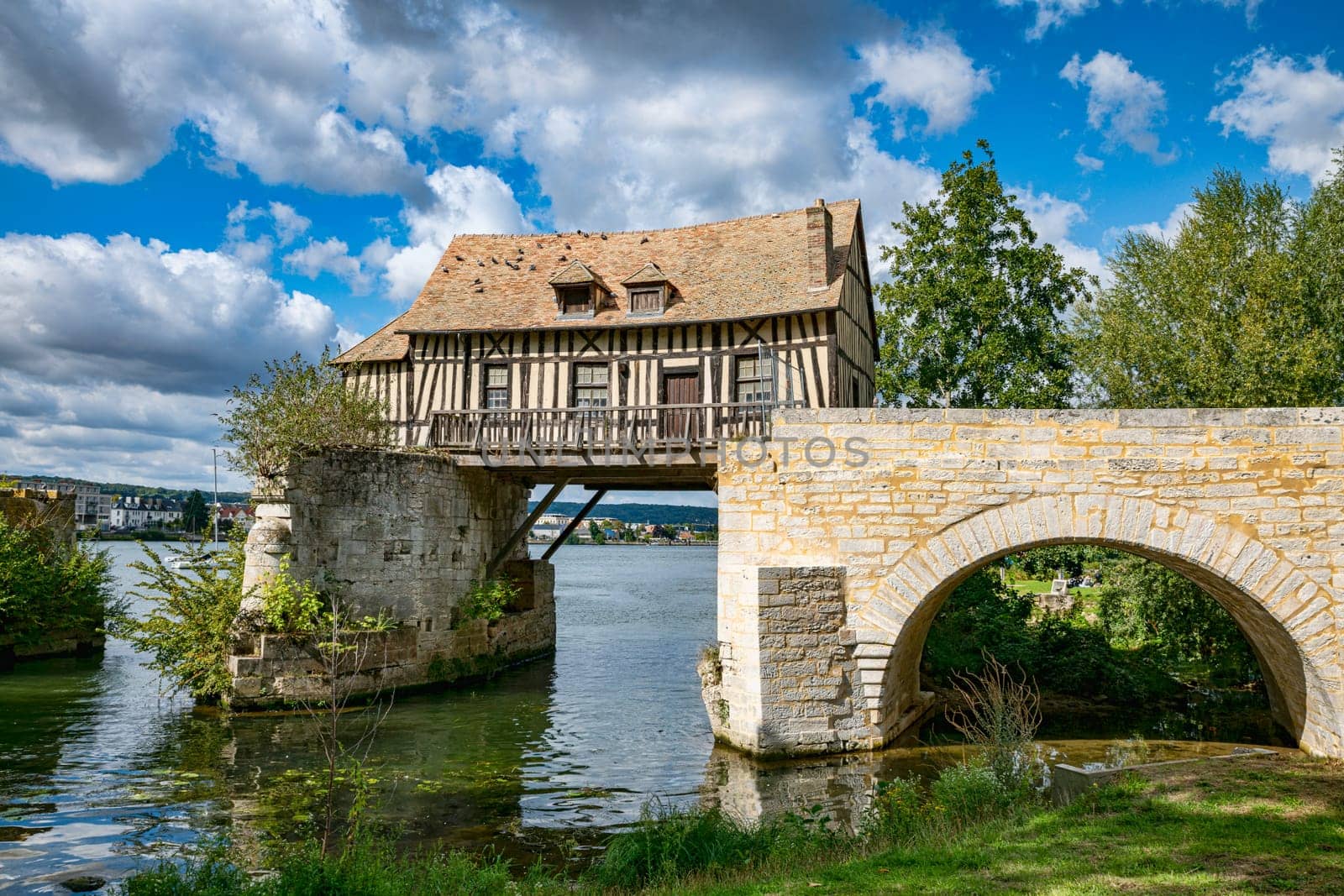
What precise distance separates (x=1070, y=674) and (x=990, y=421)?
542cm

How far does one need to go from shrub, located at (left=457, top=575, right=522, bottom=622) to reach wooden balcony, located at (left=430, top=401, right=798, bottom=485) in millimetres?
2224

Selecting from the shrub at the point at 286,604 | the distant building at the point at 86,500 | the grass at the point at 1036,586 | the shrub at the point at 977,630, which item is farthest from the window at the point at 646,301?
the grass at the point at 1036,586

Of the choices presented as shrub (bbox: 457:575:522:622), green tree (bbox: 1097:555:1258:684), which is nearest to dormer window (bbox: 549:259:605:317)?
shrub (bbox: 457:575:522:622)

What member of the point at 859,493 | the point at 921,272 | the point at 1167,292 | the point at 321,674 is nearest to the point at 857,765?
the point at 859,493

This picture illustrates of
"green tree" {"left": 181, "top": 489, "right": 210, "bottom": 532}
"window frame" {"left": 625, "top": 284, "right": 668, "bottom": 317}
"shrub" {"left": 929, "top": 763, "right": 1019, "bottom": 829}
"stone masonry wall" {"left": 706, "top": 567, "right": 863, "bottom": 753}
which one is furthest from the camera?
"green tree" {"left": 181, "top": 489, "right": 210, "bottom": 532}

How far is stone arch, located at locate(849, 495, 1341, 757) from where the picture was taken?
7930mm

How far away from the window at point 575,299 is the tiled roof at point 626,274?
268mm

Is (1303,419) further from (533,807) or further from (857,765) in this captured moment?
(533,807)

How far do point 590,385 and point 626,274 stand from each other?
2.68m

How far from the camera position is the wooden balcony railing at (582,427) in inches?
535

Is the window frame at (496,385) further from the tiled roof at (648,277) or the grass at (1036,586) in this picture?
the grass at (1036,586)

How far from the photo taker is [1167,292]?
46.9 ft

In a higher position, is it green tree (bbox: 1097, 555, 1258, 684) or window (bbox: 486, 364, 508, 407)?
window (bbox: 486, 364, 508, 407)

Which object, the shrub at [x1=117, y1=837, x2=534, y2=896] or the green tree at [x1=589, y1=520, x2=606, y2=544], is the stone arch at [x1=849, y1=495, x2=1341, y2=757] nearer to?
the shrub at [x1=117, y1=837, x2=534, y2=896]
